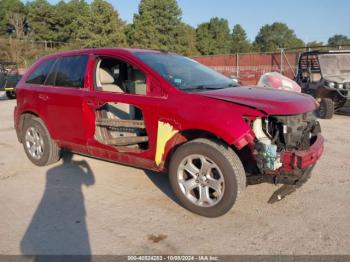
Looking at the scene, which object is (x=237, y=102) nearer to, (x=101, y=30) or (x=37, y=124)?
(x=37, y=124)

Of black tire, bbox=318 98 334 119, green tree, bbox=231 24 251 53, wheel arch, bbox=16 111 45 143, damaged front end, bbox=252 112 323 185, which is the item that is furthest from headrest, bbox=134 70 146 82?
green tree, bbox=231 24 251 53

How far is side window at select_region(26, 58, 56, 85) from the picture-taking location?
18.5 feet

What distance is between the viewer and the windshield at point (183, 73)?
14.1 ft

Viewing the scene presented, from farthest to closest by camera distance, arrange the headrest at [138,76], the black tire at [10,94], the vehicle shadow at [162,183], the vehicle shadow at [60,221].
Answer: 1. the black tire at [10,94]
2. the headrest at [138,76]
3. the vehicle shadow at [162,183]
4. the vehicle shadow at [60,221]

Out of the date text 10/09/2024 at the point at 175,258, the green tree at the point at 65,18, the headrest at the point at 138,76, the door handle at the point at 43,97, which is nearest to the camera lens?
the date text 10/09/2024 at the point at 175,258

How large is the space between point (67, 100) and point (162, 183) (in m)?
1.69

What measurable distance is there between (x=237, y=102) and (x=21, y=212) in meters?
2.61

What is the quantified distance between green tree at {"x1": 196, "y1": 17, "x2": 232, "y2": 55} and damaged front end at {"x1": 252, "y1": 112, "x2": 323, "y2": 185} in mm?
66141

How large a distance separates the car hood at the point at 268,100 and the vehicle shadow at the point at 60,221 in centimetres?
187

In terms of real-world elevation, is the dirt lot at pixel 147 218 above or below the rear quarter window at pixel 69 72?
below

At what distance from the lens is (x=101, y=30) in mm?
45031

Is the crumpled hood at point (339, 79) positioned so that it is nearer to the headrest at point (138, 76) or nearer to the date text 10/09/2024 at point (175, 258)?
the headrest at point (138, 76)

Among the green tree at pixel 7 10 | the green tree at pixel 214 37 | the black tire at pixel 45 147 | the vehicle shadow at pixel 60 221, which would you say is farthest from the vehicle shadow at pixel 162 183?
the green tree at pixel 7 10

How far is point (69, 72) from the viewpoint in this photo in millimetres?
5215
